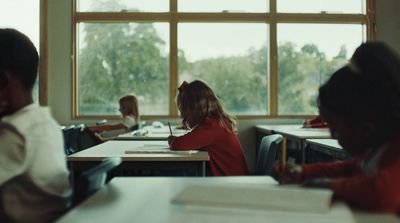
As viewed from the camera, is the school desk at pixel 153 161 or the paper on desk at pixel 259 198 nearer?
the paper on desk at pixel 259 198

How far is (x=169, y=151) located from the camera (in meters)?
2.64

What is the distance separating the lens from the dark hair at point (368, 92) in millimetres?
1036

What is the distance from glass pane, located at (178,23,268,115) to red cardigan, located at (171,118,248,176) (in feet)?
12.6

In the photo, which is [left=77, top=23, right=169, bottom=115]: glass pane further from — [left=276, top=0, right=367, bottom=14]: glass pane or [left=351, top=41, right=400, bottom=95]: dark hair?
[left=351, top=41, right=400, bottom=95]: dark hair

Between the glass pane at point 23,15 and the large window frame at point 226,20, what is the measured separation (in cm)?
48

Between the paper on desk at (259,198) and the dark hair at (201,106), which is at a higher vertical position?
the dark hair at (201,106)

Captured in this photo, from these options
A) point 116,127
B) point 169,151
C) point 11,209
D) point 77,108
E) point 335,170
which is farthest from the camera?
point 77,108

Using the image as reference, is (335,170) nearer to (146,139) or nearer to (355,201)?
(355,201)

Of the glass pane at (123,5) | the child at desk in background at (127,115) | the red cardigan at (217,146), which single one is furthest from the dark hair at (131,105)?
the red cardigan at (217,146)

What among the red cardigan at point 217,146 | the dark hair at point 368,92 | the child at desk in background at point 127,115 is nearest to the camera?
the dark hair at point 368,92

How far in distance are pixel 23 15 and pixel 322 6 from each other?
4.07 metres

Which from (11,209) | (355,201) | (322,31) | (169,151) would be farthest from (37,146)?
(322,31)

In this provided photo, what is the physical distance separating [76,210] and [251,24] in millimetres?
5789

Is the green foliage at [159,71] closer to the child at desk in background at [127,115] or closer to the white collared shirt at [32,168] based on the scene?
the child at desk in background at [127,115]
